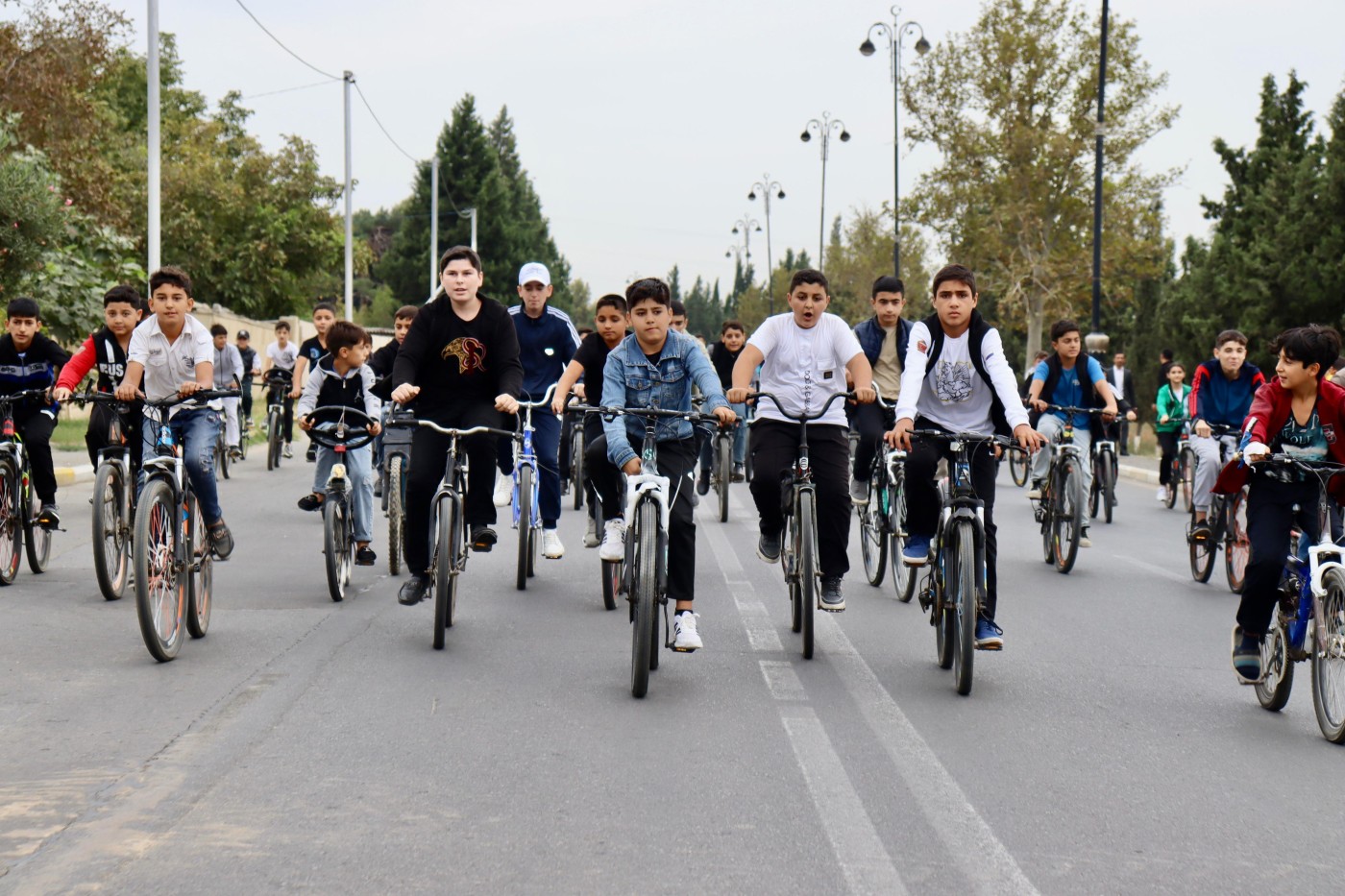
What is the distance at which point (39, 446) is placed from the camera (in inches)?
399

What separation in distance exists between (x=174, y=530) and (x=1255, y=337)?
3017cm

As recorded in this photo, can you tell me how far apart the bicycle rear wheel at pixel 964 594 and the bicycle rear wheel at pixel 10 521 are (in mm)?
5727

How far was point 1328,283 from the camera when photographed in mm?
31969

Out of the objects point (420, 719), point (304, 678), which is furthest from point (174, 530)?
point (420, 719)

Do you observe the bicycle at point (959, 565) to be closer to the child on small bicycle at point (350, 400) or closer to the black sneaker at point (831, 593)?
the black sneaker at point (831, 593)

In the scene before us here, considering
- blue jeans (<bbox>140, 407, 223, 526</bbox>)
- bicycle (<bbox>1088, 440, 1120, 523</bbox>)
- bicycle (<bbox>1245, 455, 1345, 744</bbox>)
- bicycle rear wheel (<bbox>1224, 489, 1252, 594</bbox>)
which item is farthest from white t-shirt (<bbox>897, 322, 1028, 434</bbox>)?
bicycle (<bbox>1088, 440, 1120, 523</bbox>)

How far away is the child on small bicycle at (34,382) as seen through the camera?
33.1 feet

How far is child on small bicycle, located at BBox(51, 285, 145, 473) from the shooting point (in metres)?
9.27

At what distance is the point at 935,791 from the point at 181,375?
16.7 ft

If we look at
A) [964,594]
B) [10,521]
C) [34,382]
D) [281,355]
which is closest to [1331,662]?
[964,594]

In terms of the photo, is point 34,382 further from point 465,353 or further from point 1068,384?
point 1068,384

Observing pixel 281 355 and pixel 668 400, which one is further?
pixel 281 355

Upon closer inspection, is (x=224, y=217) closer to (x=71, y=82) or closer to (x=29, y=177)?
(x=71, y=82)

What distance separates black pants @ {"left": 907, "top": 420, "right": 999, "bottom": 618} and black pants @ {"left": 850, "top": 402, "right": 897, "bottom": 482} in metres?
2.56
